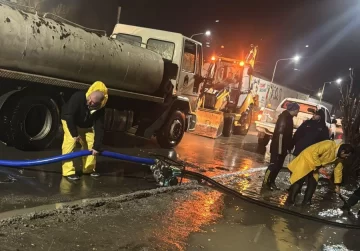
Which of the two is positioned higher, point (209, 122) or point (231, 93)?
point (231, 93)

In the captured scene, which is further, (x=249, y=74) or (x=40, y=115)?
(x=249, y=74)

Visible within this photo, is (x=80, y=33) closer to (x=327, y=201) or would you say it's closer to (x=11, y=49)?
(x=11, y=49)

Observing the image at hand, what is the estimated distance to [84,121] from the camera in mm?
5832

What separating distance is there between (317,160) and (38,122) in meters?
5.14

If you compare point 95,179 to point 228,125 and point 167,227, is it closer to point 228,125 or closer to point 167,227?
point 167,227

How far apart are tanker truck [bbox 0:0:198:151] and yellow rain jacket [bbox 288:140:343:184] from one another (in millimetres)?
4046

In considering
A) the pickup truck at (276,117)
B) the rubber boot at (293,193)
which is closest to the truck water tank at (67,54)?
the rubber boot at (293,193)

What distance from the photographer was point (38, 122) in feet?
23.9

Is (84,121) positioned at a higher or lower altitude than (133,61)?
lower

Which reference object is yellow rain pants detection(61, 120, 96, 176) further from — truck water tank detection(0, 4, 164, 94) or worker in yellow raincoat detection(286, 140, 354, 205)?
worker in yellow raincoat detection(286, 140, 354, 205)

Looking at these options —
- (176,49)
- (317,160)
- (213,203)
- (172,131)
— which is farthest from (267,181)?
(176,49)

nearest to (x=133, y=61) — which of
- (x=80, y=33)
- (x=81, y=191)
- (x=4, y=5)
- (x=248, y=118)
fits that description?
(x=80, y=33)

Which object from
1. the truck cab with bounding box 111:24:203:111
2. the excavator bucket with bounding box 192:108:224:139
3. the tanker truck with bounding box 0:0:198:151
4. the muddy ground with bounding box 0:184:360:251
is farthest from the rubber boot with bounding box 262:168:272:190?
the excavator bucket with bounding box 192:108:224:139

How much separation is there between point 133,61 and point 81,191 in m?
3.80
